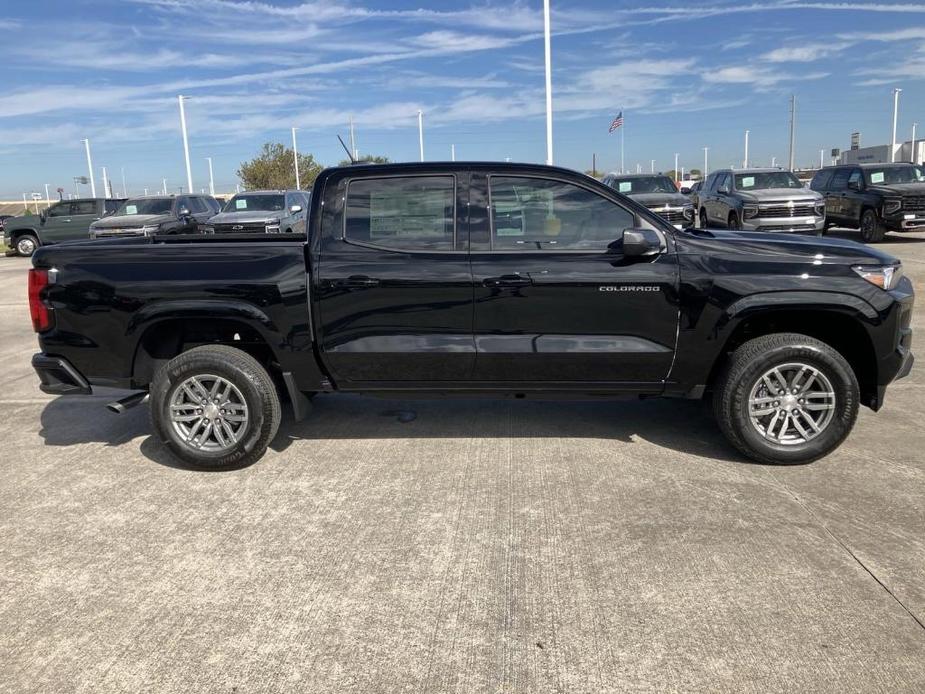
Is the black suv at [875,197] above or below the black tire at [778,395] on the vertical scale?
above

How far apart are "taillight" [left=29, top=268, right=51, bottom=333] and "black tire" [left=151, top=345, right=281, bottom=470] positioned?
0.80 metres

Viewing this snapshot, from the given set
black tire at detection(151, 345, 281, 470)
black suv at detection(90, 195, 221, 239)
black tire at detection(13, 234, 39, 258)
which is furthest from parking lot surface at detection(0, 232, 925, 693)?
black tire at detection(13, 234, 39, 258)

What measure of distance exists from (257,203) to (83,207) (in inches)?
367

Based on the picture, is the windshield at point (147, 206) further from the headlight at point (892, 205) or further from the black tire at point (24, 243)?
the headlight at point (892, 205)

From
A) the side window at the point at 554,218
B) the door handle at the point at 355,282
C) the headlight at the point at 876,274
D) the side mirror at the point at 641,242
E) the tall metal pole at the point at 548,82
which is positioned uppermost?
the tall metal pole at the point at 548,82

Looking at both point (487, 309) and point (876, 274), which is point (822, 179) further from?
point (487, 309)

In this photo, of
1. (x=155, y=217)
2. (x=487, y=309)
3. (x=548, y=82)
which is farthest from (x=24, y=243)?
(x=487, y=309)

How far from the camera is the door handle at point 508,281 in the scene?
180 inches

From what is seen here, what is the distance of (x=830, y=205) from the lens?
20.2 m

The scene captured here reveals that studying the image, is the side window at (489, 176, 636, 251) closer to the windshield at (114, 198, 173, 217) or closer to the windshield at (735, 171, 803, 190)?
the windshield at (735, 171, 803, 190)

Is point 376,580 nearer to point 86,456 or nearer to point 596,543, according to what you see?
point 596,543

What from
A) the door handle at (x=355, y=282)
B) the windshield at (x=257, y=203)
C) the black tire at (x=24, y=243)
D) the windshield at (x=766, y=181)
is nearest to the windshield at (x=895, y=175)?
the windshield at (x=766, y=181)

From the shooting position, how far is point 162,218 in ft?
66.3

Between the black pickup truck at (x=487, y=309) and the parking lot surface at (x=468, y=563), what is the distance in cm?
45
